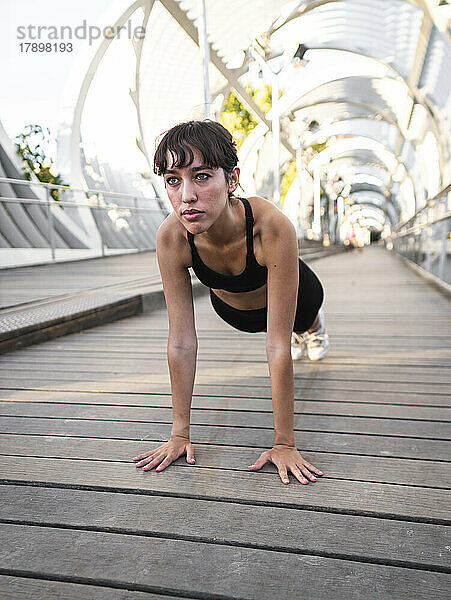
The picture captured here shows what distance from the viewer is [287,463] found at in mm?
1780

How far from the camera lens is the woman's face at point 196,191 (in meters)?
1.67

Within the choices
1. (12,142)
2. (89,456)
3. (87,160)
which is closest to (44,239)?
(12,142)

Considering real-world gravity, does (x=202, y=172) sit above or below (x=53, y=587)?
above

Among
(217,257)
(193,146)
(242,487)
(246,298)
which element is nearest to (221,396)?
(246,298)

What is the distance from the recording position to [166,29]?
15039 mm

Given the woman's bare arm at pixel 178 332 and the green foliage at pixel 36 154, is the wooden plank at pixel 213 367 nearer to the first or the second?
the woman's bare arm at pixel 178 332

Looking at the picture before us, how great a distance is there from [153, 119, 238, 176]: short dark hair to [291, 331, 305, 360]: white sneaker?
1738 millimetres

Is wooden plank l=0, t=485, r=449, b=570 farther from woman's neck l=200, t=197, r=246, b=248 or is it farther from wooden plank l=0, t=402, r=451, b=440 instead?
woman's neck l=200, t=197, r=246, b=248

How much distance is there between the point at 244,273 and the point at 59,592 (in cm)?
120

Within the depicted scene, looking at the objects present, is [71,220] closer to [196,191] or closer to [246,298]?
[246,298]

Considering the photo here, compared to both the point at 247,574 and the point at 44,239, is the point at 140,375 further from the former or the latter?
the point at 44,239

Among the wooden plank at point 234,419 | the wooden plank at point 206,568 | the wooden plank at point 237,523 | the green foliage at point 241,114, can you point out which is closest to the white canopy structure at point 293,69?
the green foliage at point 241,114

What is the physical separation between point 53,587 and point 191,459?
27.4 inches

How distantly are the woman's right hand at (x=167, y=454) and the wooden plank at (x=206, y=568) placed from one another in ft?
1.37
